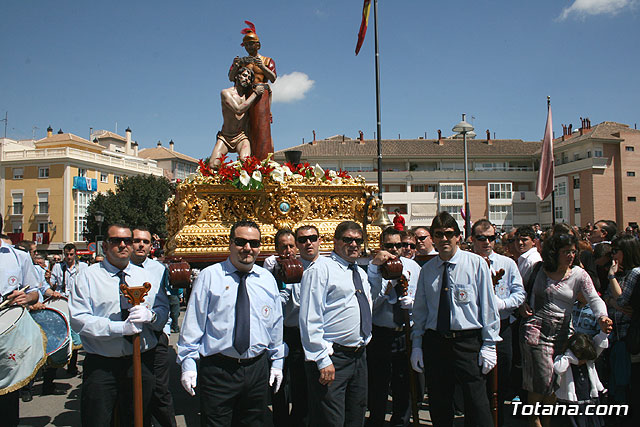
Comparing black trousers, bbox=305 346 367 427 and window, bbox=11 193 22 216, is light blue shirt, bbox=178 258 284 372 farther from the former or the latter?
window, bbox=11 193 22 216

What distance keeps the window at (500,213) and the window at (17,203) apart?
49.5m

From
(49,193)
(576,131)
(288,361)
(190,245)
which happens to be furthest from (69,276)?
(576,131)

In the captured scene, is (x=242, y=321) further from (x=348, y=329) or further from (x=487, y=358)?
(x=487, y=358)

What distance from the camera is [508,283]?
5355 millimetres

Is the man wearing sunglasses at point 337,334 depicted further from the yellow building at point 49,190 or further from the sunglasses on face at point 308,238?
the yellow building at point 49,190

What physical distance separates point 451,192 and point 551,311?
51641 mm

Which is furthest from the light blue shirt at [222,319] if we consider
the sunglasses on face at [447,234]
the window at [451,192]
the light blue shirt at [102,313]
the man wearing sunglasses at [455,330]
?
the window at [451,192]

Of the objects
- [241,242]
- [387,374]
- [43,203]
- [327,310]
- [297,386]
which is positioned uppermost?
[43,203]

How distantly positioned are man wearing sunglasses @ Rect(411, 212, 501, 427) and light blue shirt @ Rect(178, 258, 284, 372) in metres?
1.31

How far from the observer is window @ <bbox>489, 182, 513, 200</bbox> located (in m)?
55.2

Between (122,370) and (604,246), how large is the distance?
18.4 feet

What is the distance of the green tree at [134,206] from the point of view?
4431cm

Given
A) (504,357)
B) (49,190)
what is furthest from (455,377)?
(49,190)

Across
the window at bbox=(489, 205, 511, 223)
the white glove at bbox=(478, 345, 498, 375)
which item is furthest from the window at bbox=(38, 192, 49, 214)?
the white glove at bbox=(478, 345, 498, 375)
